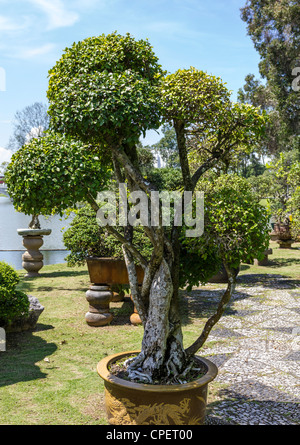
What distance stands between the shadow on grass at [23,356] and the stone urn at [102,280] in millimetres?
731

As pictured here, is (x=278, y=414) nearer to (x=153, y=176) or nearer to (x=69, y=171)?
(x=69, y=171)

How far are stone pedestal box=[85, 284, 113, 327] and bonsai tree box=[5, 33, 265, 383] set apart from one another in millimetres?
2631

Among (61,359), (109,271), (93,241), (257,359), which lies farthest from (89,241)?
(257,359)

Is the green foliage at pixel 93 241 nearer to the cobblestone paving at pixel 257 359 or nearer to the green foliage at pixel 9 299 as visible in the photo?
the green foliage at pixel 9 299

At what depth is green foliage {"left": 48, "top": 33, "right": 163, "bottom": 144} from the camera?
3.36 metres

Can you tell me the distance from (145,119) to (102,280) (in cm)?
376

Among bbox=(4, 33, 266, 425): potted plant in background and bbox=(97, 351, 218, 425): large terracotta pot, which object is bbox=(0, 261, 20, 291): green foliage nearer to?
bbox=(4, 33, 266, 425): potted plant in background

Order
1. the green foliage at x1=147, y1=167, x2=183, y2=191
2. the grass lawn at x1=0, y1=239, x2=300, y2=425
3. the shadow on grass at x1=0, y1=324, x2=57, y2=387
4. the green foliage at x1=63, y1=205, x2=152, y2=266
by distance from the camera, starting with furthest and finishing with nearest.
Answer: the green foliage at x1=147, y1=167, x2=183, y2=191, the green foliage at x1=63, y1=205, x2=152, y2=266, the shadow on grass at x1=0, y1=324, x2=57, y2=387, the grass lawn at x1=0, y1=239, x2=300, y2=425

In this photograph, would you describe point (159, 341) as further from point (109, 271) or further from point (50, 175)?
point (109, 271)

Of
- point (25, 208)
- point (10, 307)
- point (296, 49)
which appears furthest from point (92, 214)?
point (296, 49)

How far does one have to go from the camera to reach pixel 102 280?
6723 millimetres

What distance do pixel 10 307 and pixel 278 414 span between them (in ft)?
12.1

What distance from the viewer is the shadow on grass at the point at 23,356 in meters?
4.66

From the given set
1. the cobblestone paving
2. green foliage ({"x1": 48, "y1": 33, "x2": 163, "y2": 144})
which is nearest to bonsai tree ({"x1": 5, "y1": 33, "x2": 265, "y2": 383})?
green foliage ({"x1": 48, "y1": 33, "x2": 163, "y2": 144})
